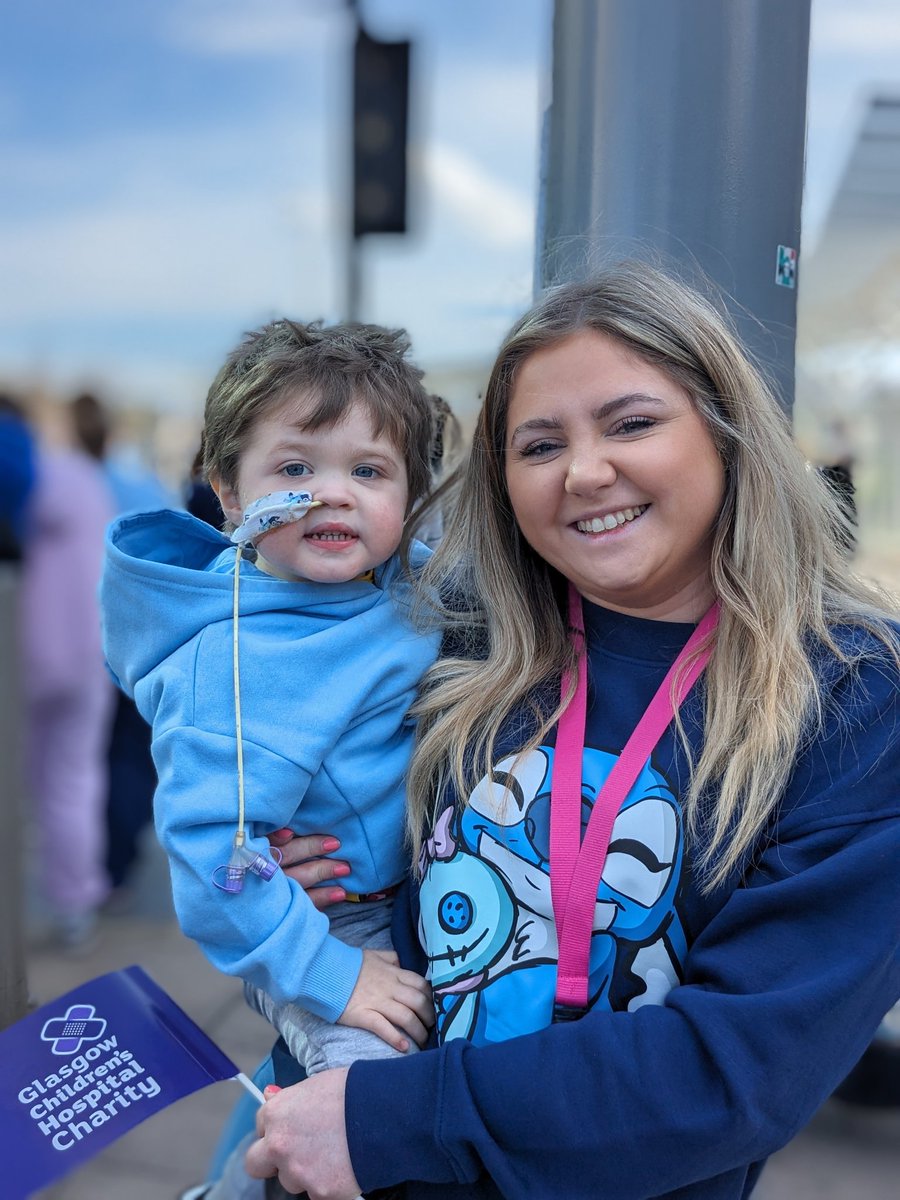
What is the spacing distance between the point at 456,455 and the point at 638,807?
3.04 ft

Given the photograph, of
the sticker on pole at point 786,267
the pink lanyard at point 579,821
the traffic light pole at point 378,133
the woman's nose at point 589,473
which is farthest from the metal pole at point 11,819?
the traffic light pole at point 378,133

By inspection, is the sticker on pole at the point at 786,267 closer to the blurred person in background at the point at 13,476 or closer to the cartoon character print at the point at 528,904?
the cartoon character print at the point at 528,904

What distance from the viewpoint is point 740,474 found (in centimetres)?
148

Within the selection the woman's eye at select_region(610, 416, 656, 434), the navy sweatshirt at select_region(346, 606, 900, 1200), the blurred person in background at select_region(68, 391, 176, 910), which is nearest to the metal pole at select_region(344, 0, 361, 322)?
the blurred person in background at select_region(68, 391, 176, 910)

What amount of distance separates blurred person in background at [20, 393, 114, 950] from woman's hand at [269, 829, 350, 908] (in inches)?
116

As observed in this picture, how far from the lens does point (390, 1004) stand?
148cm

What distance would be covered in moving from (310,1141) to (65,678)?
3.32 m

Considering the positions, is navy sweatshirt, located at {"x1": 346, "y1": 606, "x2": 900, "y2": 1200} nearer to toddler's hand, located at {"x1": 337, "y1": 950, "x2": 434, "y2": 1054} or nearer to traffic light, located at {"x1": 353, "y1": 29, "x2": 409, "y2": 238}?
toddler's hand, located at {"x1": 337, "y1": 950, "x2": 434, "y2": 1054}

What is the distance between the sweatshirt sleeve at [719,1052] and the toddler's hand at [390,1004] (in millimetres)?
128

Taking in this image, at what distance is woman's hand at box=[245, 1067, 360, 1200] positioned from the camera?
4.41ft

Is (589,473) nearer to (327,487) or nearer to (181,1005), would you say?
(327,487)

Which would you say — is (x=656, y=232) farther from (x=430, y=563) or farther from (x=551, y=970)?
(x=551, y=970)

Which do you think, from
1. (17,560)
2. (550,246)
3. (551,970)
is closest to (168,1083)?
(551,970)

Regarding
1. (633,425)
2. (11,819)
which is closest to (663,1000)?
(633,425)
